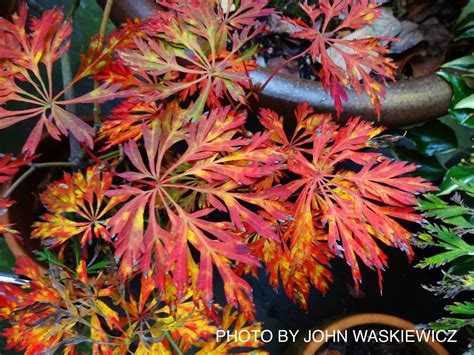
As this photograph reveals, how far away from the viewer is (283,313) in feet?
3.67

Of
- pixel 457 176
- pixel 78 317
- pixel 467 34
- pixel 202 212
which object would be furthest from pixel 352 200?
pixel 467 34

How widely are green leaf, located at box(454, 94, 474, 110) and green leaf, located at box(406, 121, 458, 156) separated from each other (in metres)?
0.12

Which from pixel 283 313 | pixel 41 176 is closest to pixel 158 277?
pixel 41 176

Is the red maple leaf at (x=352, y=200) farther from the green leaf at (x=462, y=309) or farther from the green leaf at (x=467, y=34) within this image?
the green leaf at (x=467, y=34)

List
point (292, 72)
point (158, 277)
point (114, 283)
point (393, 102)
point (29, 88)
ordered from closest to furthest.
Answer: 1. point (158, 277)
2. point (114, 283)
3. point (393, 102)
4. point (292, 72)
5. point (29, 88)

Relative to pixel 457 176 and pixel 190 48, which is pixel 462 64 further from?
pixel 190 48

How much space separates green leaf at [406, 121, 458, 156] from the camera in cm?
102

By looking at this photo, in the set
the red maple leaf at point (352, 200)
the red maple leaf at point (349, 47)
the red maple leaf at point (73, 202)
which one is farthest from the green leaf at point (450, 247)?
the red maple leaf at point (73, 202)

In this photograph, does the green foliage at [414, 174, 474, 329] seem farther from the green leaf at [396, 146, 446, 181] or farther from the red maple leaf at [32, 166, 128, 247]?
the red maple leaf at [32, 166, 128, 247]

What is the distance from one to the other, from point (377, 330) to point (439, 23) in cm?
74

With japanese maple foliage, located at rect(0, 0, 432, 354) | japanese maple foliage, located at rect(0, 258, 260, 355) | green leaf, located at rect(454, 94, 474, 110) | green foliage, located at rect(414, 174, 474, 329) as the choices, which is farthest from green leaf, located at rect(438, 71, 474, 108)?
japanese maple foliage, located at rect(0, 258, 260, 355)

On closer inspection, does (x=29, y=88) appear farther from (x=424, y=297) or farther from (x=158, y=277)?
(x=424, y=297)

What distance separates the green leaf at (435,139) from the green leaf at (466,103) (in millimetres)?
124

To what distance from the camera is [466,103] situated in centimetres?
89
